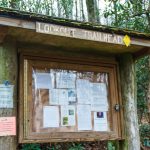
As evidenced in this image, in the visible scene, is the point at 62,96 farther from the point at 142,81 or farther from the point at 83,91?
the point at 142,81

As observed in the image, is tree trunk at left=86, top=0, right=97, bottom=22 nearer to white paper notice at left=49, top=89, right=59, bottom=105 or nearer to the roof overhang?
the roof overhang

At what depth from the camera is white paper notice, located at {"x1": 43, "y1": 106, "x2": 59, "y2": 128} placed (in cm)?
323

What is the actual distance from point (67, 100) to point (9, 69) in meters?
0.69

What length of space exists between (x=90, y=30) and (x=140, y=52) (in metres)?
0.91

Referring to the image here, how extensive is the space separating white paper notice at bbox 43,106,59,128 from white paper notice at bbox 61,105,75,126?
0.07m

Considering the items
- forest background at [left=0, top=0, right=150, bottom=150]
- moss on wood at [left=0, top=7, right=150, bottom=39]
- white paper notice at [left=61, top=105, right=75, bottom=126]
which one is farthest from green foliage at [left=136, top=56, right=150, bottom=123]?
white paper notice at [left=61, top=105, right=75, bottom=126]

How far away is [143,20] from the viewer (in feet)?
23.7

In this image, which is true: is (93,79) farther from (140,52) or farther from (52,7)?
(52,7)

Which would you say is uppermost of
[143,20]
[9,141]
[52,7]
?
[52,7]

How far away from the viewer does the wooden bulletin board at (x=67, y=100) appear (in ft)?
10.5

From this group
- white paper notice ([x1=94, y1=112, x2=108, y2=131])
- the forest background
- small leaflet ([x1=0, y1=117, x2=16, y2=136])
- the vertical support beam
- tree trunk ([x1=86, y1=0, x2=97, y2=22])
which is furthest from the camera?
tree trunk ([x1=86, y1=0, x2=97, y2=22])

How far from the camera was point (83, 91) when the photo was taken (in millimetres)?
3523

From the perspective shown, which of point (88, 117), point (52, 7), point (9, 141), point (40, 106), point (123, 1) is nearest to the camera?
point (9, 141)

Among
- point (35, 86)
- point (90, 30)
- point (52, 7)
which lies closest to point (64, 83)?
point (35, 86)
